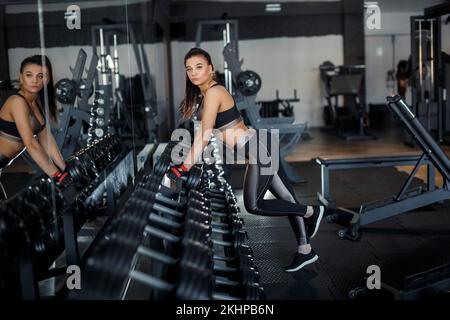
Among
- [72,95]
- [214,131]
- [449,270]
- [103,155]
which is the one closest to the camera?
[449,270]

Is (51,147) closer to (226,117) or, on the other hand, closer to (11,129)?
(11,129)

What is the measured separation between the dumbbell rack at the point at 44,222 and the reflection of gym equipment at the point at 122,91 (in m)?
1.83

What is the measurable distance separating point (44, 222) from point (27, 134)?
346mm

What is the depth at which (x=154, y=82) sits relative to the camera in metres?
7.45

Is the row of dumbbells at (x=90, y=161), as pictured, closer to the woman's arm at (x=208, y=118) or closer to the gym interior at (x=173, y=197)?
the gym interior at (x=173, y=197)

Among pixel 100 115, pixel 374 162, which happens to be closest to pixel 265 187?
pixel 374 162

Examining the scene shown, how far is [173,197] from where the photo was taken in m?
2.61

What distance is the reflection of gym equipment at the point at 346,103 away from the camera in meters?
8.65

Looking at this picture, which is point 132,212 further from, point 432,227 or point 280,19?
point 280,19

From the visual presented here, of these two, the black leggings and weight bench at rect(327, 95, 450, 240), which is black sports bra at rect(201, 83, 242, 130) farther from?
weight bench at rect(327, 95, 450, 240)

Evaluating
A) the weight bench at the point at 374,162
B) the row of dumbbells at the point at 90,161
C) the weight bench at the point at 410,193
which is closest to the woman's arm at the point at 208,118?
the row of dumbbells at the point at 90,161

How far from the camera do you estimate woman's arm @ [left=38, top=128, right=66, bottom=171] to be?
215 centimetres
